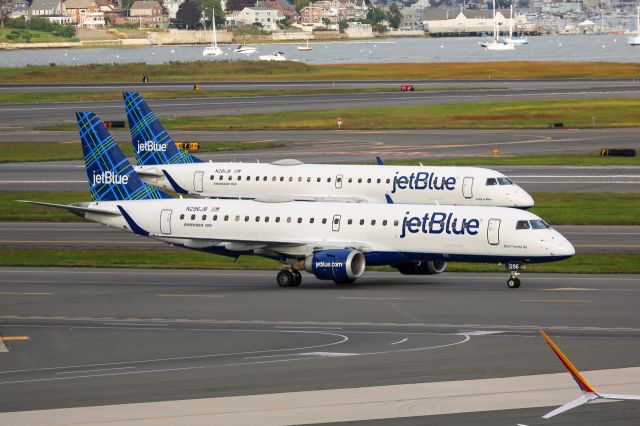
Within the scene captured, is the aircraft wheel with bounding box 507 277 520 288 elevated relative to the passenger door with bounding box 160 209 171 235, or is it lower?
lower

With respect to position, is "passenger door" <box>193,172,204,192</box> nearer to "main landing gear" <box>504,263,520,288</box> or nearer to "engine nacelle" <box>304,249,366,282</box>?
"engine nacelle" <box>304,249,366,282</box>

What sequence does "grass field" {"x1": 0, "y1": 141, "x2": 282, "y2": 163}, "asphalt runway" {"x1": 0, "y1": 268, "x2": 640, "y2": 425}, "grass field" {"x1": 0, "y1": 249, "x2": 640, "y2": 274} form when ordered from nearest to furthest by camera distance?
"asphalt runway" {"x1": 0, "y1": 268, "x2": 640, "y2": 425}, "grass field" {"x1": 0, "y1": 249, "x2": 640, "y2": 274}, "grass field" {"x1": 0, "y1": 141, "x2": 282, "y2": 163}

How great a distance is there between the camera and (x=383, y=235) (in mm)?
56781

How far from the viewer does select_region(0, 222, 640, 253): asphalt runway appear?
67.4m

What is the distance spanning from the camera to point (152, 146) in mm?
84125

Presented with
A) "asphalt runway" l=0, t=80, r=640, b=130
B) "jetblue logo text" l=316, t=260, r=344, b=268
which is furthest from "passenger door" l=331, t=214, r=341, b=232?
"asphalt runway" l=0, t=80, r=640, b=130

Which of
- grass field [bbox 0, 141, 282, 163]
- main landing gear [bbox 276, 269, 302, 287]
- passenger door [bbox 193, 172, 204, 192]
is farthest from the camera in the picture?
grass field [bbox 0, 141, 282, 163]

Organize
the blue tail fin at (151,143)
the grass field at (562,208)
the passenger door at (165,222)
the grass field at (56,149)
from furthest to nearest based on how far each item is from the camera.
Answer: the grass field at (56,149) < the blue tail fin at (151,143) < the grass field at (562,208) < the passenger door at (165,222)

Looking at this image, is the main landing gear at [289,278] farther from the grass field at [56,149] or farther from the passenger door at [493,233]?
the grass field at [56,149]

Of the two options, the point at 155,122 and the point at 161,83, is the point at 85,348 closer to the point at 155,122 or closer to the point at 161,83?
the point at 155,122

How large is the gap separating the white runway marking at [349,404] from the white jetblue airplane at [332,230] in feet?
56.2

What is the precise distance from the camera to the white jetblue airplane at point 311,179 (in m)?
72.8

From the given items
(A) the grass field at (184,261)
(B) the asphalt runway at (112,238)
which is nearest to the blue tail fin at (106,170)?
(A) the grass field at (184,261)

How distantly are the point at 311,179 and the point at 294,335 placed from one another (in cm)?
3151
